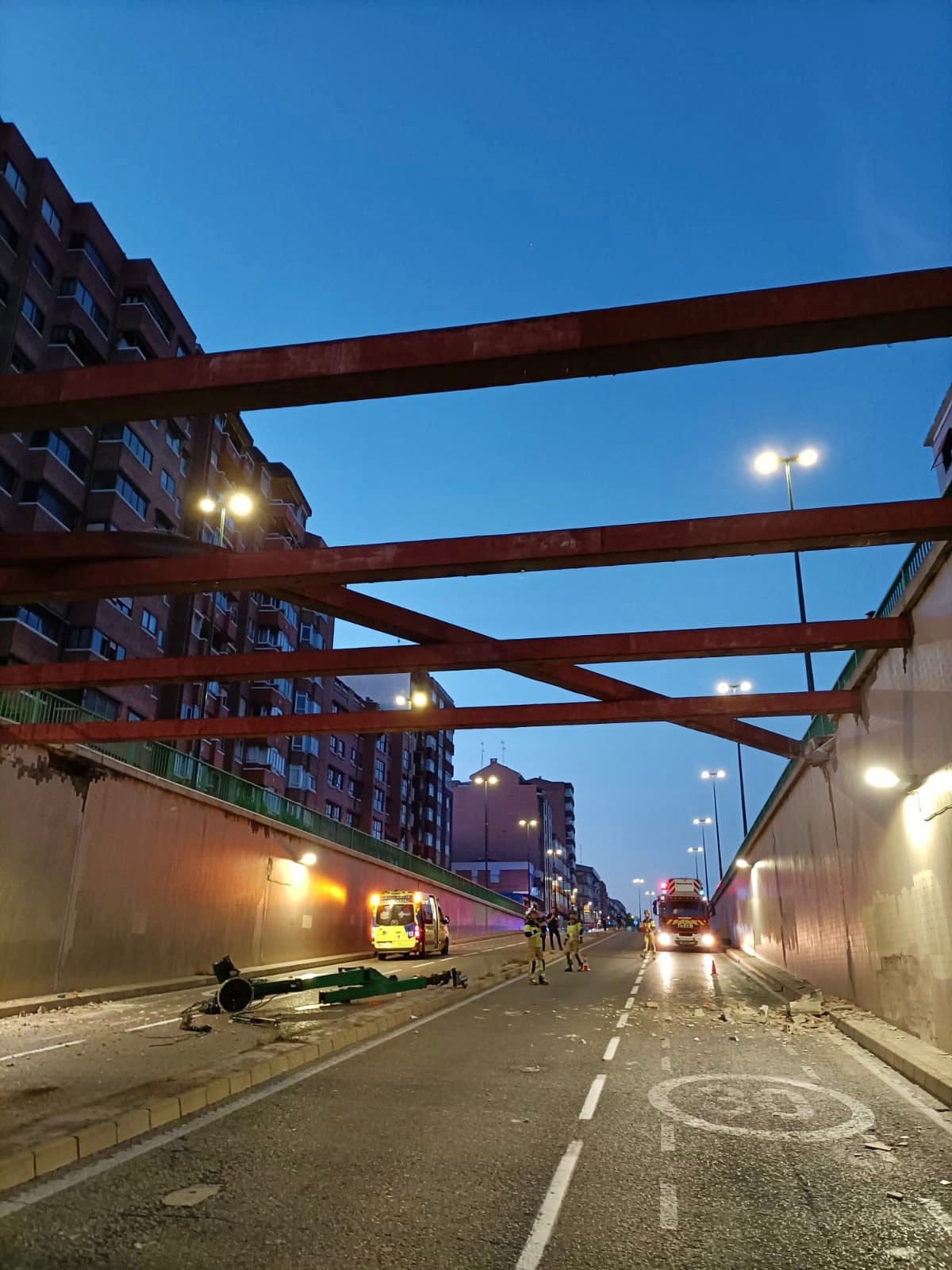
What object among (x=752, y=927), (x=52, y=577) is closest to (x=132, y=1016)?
(x=52, y=577)

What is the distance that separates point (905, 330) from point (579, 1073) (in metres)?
8.63

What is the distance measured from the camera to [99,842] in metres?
19.0

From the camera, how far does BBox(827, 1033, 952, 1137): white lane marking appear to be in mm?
7745

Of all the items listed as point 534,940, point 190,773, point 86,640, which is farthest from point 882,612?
point 86,640

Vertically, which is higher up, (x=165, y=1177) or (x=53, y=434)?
(x=53, y=434)

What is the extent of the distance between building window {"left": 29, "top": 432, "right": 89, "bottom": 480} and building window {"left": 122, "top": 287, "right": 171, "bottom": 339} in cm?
1015

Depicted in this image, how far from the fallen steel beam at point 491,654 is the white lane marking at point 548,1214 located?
21.5ft

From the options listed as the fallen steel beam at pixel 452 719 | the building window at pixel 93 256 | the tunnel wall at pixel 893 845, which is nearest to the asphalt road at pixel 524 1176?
the tunnel wall at pixel 893 845

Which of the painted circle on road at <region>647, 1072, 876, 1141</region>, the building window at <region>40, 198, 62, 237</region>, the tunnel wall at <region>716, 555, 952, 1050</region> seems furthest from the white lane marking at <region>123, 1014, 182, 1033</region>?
the building window at <region>40, 198, 62, 237</region>

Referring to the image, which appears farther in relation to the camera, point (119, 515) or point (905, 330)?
point (119, 515)

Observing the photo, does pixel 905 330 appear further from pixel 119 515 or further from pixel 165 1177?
pixel 119 515

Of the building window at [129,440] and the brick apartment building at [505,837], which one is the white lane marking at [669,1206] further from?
the brick apartment building at [505,837]

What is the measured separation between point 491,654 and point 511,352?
7.57 m

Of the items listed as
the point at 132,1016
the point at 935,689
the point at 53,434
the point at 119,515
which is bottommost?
the point at 132,1016
